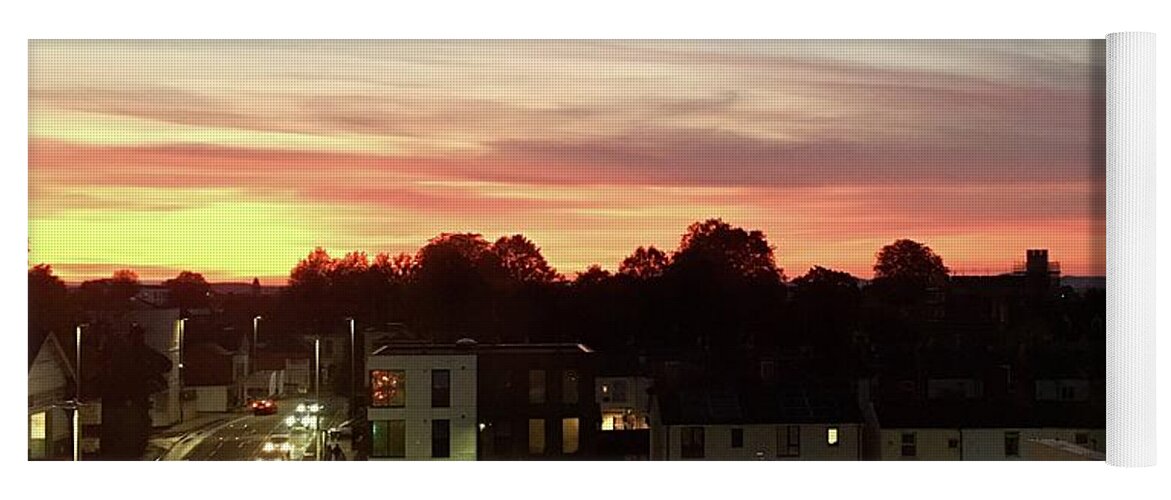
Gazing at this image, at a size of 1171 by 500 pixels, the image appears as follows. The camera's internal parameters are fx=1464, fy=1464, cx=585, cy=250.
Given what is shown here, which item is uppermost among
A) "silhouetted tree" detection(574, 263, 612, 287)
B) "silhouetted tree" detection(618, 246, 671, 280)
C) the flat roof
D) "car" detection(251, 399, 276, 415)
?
"silhouetted tree" detection(618, 246, 671, 280)

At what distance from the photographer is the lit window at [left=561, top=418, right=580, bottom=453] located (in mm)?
6195

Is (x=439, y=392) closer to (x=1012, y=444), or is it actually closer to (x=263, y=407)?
(x=263, y=407)

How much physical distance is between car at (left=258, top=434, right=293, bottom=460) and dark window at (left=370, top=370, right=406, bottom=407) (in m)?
0.40

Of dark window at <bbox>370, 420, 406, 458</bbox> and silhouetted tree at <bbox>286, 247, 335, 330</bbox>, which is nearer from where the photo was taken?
silhouetted tree at <bbox>286, 247, 335, 330</bbox>

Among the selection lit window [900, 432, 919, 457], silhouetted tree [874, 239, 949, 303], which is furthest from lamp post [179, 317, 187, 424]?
lit window [900, 432, 919, 457]

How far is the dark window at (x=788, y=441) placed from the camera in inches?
245

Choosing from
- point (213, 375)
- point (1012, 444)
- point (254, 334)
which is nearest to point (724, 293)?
point (1012, 444)

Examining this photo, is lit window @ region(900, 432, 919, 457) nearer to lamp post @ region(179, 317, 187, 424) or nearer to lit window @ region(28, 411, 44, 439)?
lamp post @ region(179, 317, 187, 424)
